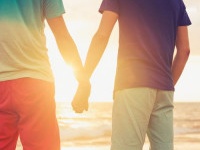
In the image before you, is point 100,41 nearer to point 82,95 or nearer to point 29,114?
point 82,95

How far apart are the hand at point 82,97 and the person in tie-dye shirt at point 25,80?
0.46 metres

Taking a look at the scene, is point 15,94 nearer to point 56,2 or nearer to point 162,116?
point 56,2


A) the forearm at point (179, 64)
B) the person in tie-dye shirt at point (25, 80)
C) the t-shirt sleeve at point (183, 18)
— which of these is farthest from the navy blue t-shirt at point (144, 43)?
the person in tie-dye shirt at point (25, 80)

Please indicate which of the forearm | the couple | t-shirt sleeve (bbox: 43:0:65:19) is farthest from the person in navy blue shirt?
t-shirt sleeve (bbox: 43:0:65:19)

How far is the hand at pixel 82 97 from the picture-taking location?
3.27 m

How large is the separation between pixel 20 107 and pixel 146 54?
1.00 metres

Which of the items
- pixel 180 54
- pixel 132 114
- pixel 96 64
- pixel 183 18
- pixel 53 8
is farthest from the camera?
pixel 180 54

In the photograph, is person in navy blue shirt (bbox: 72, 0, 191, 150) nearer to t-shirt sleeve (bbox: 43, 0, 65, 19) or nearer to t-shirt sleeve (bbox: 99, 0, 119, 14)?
t-shirt sleeve (bbox: 99, 0, 119, 14)

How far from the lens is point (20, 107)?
2754 mm

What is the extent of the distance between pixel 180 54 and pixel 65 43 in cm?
107

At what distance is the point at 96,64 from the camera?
3.34 meters

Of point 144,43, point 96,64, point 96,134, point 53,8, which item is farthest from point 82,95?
point 96,134

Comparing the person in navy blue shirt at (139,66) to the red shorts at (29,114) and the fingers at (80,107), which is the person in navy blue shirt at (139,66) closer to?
the fingers at (80,107)

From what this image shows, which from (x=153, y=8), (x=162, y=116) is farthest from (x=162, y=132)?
(x=153, y=8)
